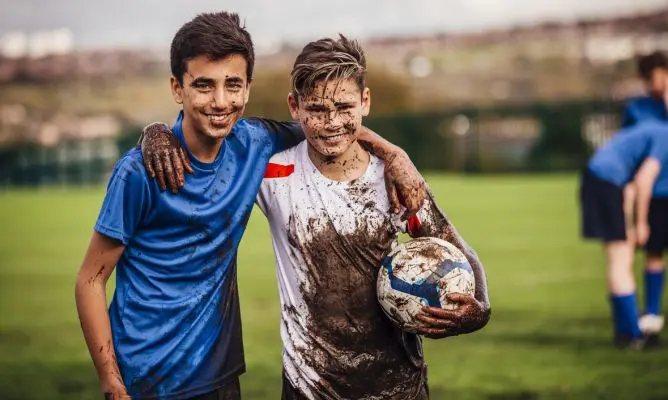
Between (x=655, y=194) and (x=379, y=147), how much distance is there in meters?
5.64

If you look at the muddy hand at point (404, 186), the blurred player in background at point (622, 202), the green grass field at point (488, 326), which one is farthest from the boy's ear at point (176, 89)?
the blurred player in background at point (622, 202)

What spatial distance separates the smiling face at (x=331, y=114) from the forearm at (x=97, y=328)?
40.4 inches

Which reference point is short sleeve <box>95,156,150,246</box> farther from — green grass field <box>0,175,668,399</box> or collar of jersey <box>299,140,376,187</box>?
green grass field <box>0,175,668,399</box>

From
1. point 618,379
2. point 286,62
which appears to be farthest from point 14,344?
point 286,62

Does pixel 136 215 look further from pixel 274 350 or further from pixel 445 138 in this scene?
pixel 445 138

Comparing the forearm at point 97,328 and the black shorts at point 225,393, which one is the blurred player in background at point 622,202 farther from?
the forearm at point 97,328

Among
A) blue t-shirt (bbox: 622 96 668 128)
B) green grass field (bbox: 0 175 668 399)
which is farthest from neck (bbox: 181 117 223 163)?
blue t-shirt (bbox: 622 96 668 128)

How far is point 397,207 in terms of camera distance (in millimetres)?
4105

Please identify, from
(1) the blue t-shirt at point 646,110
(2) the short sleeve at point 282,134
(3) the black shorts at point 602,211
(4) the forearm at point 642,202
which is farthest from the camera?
(1) the blue t-shirt at point 646,110

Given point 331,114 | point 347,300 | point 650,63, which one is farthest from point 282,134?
point 650,63

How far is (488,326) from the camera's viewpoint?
9.97m

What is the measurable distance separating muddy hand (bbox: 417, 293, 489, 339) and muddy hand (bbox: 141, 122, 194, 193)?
42.0 inches

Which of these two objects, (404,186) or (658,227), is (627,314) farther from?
(404,186)

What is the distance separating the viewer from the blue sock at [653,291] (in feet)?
29.5
